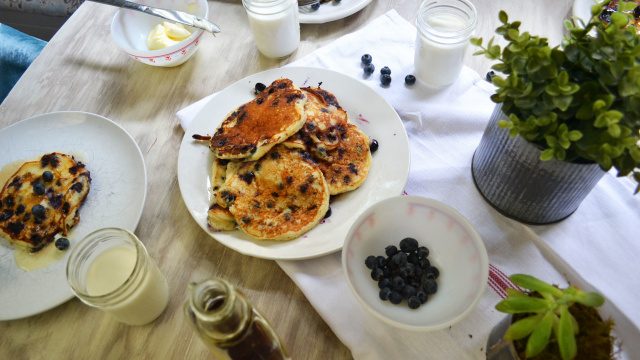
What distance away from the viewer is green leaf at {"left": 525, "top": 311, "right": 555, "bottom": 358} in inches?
24.4

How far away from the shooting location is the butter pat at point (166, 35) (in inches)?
59.6

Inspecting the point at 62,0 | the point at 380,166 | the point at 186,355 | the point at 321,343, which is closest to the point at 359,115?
the point at 380,166

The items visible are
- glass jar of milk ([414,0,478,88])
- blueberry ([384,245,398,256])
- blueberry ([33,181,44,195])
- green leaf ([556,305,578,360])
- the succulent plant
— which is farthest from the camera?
glass jar of milk ([414,0,478,88])

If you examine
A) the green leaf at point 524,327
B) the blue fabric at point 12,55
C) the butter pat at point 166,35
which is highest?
the green leaf at point 524,327

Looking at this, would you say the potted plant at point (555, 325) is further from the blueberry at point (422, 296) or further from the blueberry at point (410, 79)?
the blueberry at point (410, 79)

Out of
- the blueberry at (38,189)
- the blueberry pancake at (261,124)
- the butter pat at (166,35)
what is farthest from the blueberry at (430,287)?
the butter pat at (166,35)

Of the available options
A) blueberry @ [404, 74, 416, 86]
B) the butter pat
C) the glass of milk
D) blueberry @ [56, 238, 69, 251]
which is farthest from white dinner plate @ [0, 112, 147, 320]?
blueberry @ [404, 74, 416, 86]

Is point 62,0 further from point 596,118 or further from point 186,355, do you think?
point 596,118

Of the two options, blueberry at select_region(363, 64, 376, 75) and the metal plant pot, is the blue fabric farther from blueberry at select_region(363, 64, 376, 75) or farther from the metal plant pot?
the metal plant pot

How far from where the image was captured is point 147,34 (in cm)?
157

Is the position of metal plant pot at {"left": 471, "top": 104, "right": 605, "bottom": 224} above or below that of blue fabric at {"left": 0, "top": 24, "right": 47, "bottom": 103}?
above

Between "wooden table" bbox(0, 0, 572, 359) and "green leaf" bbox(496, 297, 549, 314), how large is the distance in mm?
441

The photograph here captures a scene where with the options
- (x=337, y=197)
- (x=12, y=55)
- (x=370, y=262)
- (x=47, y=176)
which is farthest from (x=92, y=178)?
(x=12, y=55)

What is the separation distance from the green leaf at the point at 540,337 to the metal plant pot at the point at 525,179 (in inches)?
14.6
